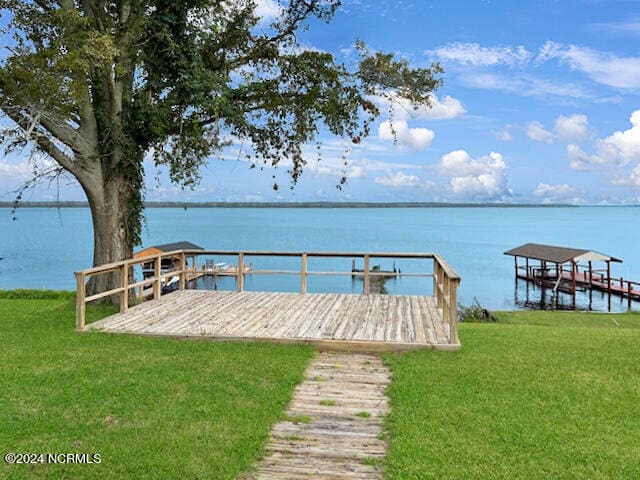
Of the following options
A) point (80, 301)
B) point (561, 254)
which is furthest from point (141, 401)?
point (561, 254)

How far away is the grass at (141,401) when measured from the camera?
3592mm

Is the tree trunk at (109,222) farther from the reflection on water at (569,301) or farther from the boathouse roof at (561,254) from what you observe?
the boathouse roof at (561,254)

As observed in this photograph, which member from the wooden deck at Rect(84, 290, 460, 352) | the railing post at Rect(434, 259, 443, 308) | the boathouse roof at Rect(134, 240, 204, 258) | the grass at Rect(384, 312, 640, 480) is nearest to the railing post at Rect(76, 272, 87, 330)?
the wooden deck at Rect(84, 290, 460, 352)

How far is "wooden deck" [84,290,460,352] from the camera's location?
6.89 m

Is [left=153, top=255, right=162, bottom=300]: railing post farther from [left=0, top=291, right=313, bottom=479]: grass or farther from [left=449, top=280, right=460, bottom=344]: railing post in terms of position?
[left=449, top=280, right=460, bottom=344]: railing post

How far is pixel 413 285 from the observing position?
41.6m

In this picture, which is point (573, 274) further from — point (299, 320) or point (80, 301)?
point (80, 301)

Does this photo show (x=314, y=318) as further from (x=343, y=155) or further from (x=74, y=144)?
(x=74, y=144)

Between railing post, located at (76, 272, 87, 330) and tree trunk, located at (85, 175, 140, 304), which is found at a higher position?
tree trunk, located at (85, 175, 140, 304)

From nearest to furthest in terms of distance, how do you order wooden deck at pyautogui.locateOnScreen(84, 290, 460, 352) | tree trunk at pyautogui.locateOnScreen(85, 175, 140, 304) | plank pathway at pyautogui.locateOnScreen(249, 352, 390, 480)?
1. plank pathway at pyautogui.locateOnScreen(249, 352, 390, 480)
2. wooden deck at pyautogui.locateOnScreen(84, 290, 460, 352)
3. tree trunk at pyautogui.locateOnScreen(85, 175, 140, 304)

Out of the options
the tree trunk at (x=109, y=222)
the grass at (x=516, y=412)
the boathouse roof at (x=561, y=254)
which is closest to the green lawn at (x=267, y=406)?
the grass at (x=516, y=412)

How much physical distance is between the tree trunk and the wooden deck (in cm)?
135

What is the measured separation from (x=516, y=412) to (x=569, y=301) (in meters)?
31.0

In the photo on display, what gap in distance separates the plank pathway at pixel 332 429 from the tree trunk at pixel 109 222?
620 centimetres
